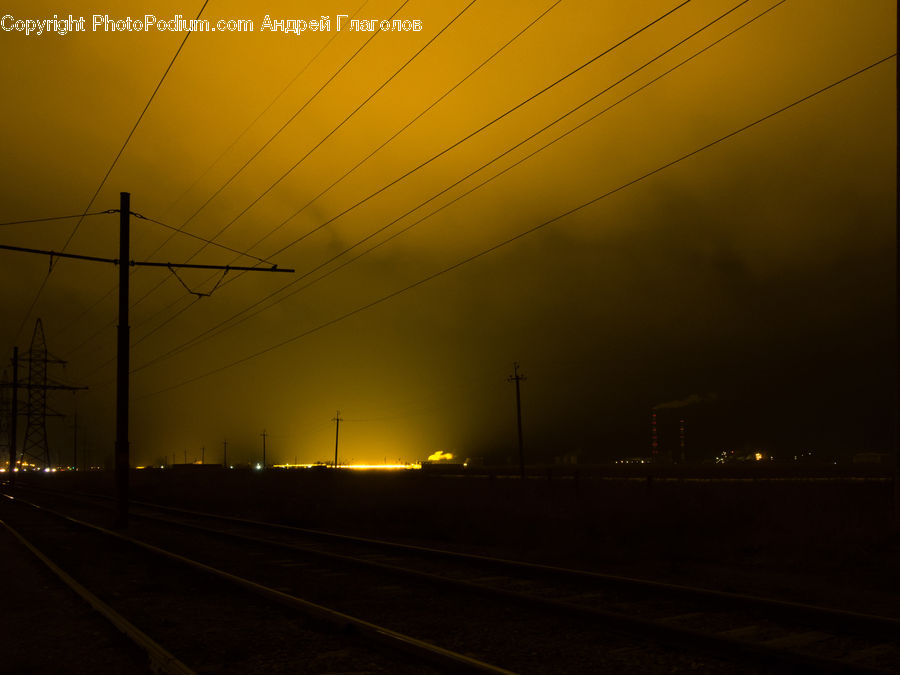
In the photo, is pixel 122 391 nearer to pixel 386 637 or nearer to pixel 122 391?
pixel 122 391

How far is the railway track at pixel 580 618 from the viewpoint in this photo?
316 inches

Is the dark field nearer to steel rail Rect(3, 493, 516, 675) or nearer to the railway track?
the railway track

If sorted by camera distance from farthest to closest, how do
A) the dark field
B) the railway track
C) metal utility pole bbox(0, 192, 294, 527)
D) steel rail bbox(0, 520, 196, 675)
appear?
metal utility pole bbox(0, 192, 294, 527), the dark field, the railway track, steel rail bbox(0, 520, 196, 675)

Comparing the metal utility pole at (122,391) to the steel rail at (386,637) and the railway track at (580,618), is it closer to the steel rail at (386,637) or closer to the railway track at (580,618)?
the railway track at (580,618)

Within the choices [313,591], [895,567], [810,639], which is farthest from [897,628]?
[313,591]

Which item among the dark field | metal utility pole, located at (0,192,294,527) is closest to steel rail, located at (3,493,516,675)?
the dark field

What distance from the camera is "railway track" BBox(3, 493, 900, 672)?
8023 mm

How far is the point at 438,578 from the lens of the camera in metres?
13.1

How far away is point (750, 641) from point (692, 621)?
1231mm

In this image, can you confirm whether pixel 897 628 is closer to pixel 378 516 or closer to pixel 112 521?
pixel 378 516

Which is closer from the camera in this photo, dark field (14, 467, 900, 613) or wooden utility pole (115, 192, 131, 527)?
dark field (14, 467, 900, 613)

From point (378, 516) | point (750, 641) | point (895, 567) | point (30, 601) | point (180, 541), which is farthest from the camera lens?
point (378, 516)

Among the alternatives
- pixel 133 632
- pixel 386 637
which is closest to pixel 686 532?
pixel 386 637

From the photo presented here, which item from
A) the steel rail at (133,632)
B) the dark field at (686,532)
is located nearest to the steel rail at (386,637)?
the steel rail at (133,632)
